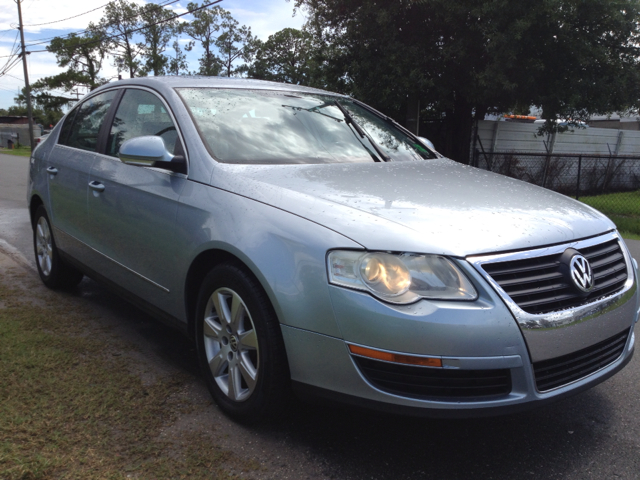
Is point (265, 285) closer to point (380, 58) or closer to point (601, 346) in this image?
point (601, 346)

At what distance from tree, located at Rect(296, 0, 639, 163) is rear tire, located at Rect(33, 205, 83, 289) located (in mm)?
8800

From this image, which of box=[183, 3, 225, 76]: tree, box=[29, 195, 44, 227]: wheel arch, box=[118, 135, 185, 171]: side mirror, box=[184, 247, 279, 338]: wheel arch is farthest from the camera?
box=[183, 3, 225, 76]: tree

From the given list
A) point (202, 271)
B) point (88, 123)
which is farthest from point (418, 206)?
point (88, 123)

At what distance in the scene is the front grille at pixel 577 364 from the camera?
227 cm

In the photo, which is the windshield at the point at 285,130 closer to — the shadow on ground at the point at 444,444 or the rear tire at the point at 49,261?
the shadow on ground at the point at 444,444

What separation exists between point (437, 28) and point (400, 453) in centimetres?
1174

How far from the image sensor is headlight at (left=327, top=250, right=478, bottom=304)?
2.17 m

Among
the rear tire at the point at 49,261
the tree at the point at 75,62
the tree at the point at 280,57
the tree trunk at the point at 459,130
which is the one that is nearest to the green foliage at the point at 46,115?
the tree at the point at 75,62

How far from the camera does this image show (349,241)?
227 centimetres

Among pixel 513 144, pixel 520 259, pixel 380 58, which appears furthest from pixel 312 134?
pixel 513 144

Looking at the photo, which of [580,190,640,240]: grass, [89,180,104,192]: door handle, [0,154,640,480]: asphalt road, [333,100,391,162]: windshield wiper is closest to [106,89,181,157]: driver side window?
[89,180,104,192]: door handle

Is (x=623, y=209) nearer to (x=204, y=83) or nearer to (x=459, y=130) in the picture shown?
(x=459, y=130)

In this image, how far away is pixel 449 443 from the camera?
2643mm

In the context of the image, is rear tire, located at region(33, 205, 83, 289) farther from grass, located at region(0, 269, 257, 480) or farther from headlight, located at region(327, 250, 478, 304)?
headlight, located at region(327, 250, 478, 304)
